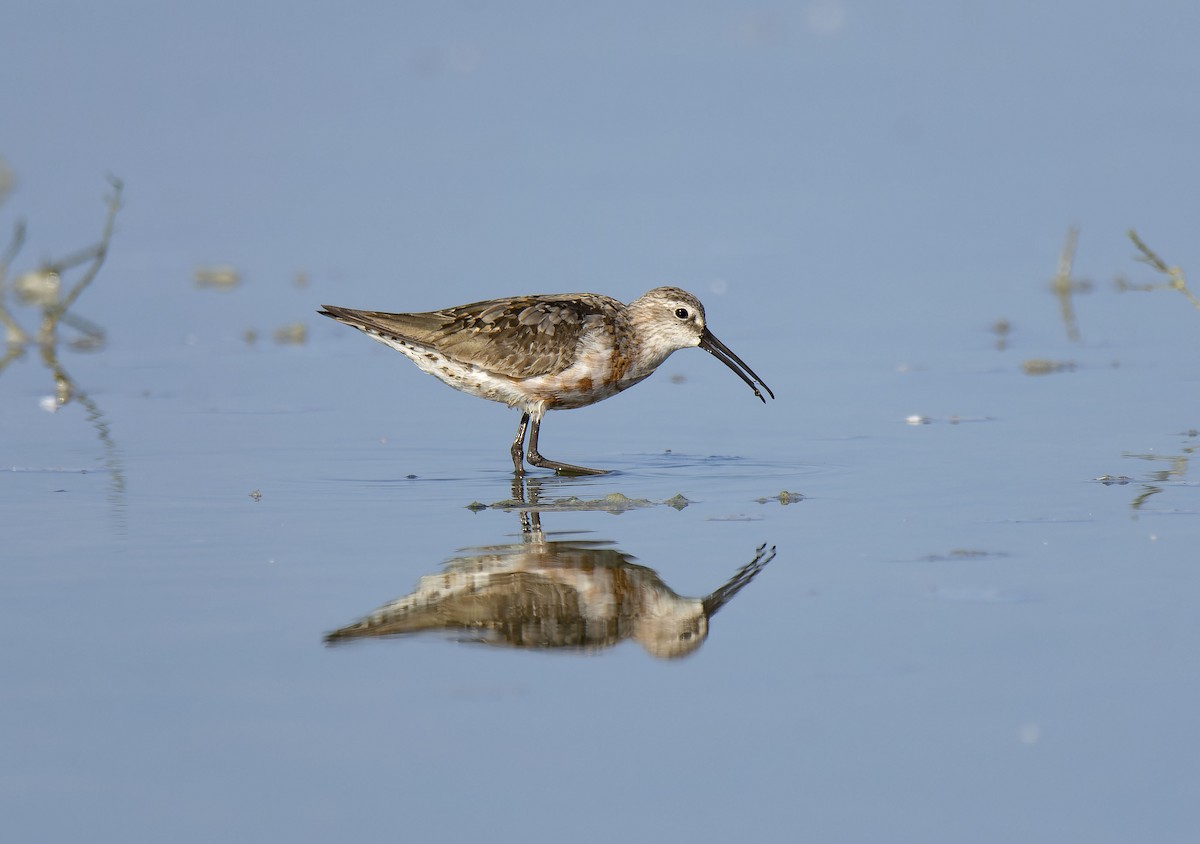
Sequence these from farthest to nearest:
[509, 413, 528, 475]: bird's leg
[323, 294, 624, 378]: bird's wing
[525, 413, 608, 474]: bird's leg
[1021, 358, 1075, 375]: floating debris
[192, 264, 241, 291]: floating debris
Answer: [192, 264, 241, 291]: floating debris, [1021, 358, 1075, 375]: floating debris, [323, 294, 624, 378]: bird's wing, [509, 413, 528, 475]: bird's leg, [525, 413, 608, 474]: bird's leg

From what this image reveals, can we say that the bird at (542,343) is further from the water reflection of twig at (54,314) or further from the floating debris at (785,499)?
the water reflection of twig at (54,314)

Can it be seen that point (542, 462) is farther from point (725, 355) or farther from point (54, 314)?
point (54, 314)

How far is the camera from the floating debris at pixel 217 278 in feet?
51.3

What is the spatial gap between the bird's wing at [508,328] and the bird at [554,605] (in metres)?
2.82

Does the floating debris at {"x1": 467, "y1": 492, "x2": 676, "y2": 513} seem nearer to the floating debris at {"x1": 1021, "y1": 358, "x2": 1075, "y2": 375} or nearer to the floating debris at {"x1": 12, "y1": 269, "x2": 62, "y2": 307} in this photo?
the floating debris at {"x1": 1021, "y1": 358, "x2": 1075, "y2": 375}

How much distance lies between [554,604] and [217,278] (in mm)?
9509

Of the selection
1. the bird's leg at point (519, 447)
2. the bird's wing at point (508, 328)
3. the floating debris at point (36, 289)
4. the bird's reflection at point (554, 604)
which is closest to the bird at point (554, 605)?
the bird's reflection at point (554, 604)

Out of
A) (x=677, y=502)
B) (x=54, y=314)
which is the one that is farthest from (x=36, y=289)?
(x=677, y=502)

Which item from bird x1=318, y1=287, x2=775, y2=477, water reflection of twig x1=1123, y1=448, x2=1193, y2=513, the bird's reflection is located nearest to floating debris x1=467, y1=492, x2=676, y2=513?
the bird's reflection

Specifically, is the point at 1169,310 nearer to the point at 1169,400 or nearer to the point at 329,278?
the point at 1169,400

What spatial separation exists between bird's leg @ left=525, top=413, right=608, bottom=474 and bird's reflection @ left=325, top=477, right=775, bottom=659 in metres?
2.08

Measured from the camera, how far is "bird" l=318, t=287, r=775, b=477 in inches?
414

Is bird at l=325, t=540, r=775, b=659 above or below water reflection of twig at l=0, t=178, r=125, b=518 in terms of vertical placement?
below


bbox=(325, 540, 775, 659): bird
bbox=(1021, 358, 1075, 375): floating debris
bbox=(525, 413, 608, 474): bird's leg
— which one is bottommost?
bbox=(325, 540, 775, 659): bird
